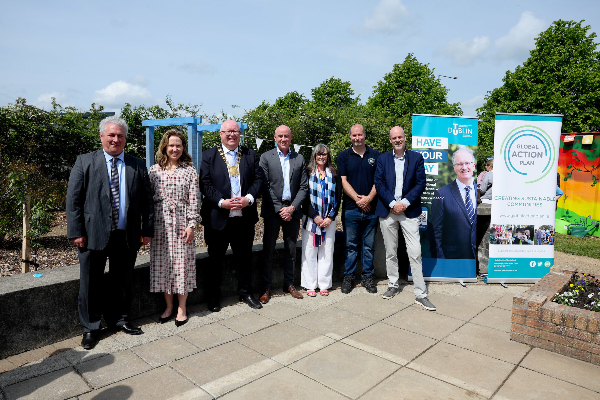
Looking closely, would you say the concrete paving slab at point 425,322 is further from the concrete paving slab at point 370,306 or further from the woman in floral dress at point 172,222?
the woman in floral dress at point 172,222

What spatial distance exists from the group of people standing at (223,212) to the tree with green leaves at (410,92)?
1011 inches

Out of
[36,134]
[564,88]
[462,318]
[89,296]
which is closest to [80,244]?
[89,296]

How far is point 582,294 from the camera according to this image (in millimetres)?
3932

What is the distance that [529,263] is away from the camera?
540 cm

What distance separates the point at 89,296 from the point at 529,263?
5.18 metres

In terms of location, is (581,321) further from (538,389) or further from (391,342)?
(391,342)

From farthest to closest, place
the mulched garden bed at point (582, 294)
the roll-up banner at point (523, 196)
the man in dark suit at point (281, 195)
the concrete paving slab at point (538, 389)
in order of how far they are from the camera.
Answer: the roll-up banner at point (523, 196)
the man in dark suit at point (281, 195)
the mulched garden bed at point (582, 294)
the concrete paving slab at point (538, 389)

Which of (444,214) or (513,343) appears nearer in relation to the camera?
(513,343)

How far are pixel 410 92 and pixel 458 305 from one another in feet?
92.0

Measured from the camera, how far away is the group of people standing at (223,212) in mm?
3430

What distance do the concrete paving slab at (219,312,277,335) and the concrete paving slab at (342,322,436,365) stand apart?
0.82m

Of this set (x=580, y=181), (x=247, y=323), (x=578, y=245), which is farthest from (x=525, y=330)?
(x=580, y=181)

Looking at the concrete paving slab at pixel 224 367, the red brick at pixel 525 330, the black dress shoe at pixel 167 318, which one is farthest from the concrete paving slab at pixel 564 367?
the black dress shoe at pixel 167 318

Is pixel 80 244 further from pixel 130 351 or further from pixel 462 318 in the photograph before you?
pixel 462 318
